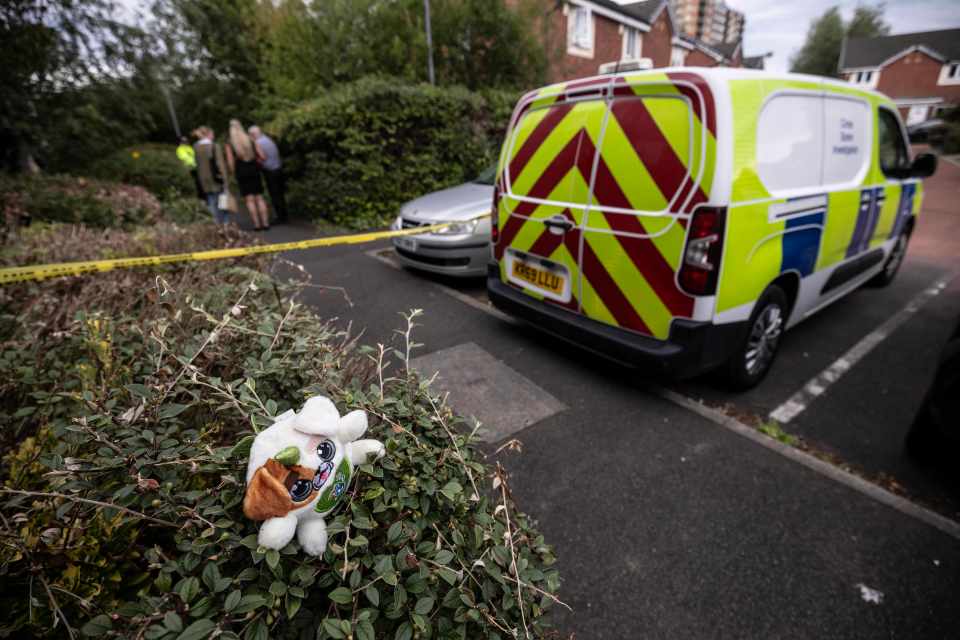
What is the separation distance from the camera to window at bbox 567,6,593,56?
55.5ft

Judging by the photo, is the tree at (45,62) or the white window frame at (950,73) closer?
the tree at (45,62)

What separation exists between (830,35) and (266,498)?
7260 centimetres

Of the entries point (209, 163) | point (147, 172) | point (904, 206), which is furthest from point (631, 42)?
point (147, 172)

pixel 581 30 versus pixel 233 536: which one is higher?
pixel 581 30

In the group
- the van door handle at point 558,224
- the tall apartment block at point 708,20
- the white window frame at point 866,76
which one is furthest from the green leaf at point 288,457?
the tall apartment block at point 708,20

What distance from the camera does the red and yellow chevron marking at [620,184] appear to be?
8.20 ft

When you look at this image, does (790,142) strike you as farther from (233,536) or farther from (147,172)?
(147,172)

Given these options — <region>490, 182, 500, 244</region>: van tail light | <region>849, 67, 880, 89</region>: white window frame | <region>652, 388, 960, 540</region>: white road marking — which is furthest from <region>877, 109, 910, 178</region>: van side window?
<region>849, 67, 880, 89</region>: white window frame

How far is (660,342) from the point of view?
2.81 m

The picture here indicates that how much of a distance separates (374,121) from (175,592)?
7.90 metres

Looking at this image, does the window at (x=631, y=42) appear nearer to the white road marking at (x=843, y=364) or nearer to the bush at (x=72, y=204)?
the white road marking at (x=843, y=364)

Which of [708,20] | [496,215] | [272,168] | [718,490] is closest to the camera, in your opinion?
[718,490]

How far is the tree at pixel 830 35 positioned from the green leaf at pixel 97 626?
221 ft

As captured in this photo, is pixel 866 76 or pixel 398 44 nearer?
pixel 398 44
